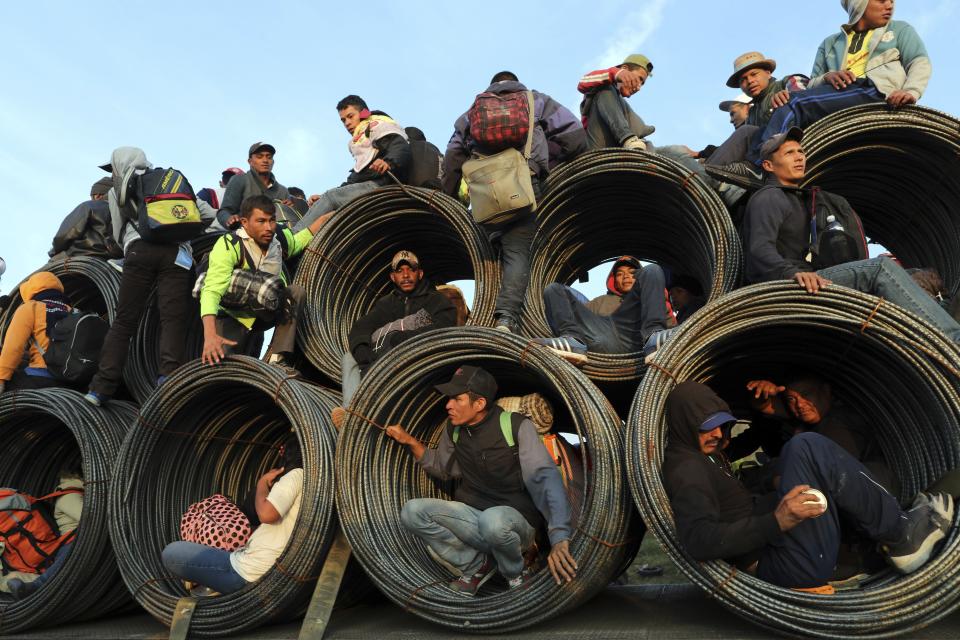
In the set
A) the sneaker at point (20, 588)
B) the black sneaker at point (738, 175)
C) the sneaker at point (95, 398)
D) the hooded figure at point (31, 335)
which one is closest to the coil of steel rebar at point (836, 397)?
the black sneaker at point (738, 175)

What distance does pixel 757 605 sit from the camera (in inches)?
144

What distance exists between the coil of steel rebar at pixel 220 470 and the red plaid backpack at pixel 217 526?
0.34m

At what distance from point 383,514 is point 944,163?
4096mm

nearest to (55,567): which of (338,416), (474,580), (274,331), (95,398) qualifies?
(95,398)

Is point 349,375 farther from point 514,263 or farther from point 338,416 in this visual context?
point 514,263

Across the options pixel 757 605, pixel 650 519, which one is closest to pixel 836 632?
pixel 757 605

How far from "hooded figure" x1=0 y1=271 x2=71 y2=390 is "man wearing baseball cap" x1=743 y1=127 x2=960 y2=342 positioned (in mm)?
5199

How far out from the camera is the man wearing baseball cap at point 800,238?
4289mm

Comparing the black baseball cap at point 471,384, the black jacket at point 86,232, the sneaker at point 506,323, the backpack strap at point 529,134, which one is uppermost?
the backpack strap at point 529,134

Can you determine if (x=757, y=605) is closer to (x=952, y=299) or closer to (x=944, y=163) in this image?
(x=952, y=299)

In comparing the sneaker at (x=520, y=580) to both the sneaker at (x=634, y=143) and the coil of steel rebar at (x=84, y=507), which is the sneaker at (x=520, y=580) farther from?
the sneaker at (x=634, y=143)

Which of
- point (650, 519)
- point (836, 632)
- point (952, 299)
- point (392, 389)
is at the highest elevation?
point (952, 299)

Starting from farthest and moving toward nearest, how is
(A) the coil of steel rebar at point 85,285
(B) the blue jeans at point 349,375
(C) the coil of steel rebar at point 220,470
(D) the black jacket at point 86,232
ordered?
(D) the black jacket at point 86,232 < (A) the coil of steel rebar at point 85,285 < (B) the blue jeans at point 349,375 < (C) the coil of steel rebar at point 220,470

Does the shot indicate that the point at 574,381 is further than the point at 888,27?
No
